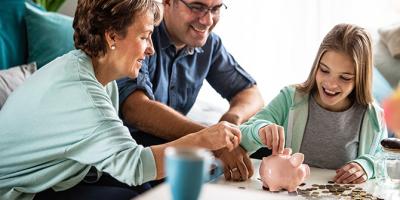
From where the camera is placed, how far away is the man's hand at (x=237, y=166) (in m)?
1.66

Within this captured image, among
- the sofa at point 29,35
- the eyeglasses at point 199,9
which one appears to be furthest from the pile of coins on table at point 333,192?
the sofa at point 29,35

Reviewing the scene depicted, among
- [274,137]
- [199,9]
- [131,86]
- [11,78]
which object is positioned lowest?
[11,78]

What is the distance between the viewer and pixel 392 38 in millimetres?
2928

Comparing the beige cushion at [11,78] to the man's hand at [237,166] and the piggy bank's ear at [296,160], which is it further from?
the piggy bank's ear at [296,160]

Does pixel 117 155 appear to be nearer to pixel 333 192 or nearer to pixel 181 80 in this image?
pixel 333 192

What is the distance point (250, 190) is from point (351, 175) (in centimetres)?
34

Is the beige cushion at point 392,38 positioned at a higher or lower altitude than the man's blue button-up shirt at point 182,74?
higher

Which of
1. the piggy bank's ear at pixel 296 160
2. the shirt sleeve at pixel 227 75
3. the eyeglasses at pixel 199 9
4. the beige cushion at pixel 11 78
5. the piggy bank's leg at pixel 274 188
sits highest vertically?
the eyeglasses at pixel 199 9

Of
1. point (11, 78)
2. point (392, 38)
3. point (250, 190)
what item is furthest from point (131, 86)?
point (392, 38)

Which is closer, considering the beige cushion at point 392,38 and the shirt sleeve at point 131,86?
the shirt sleeve at point 131,86

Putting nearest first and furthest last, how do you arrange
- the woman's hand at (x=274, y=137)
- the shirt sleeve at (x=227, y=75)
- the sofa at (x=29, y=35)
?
the woman's hand at (x=274, y=137) < the shirt sleeve at (x=227, y=75) < the sofa at (x=29, y=35)

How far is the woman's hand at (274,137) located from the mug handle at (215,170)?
0.46ft

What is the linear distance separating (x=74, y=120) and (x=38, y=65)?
3.65ft

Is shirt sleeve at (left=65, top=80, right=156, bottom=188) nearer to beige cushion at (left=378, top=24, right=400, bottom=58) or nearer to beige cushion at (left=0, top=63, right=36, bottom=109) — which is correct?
beige cushion at (left=0, top=63, right=36, bottom=109)
